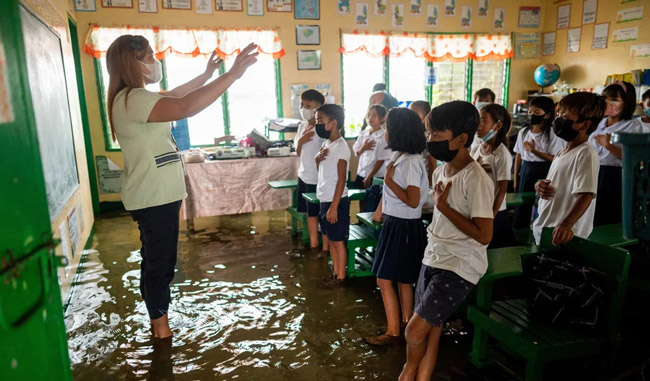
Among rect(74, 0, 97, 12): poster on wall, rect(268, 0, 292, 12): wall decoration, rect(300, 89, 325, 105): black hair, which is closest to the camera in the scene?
rect(300, 89, 325, 105): black hair

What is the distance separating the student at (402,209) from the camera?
7.13 feet

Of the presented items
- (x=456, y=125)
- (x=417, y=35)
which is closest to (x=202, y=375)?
(x=456, y=125)

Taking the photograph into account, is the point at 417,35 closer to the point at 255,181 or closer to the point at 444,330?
the point at 255,181

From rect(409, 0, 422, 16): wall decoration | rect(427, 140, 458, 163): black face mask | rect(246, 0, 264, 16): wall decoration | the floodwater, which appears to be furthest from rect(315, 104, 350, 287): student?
rect(409, 0, 422, 16): wall decoration

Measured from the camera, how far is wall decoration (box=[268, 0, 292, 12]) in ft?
19.0

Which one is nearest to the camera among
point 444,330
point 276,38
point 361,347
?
point 361,347

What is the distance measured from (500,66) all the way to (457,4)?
128 centimetres

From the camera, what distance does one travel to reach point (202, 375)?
213 centimetres

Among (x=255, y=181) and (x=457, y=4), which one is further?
(x=457, y=4)

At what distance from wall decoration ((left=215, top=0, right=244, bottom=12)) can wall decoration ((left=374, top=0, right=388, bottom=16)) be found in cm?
195

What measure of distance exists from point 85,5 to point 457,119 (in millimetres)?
5375

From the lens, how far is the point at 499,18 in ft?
22.0

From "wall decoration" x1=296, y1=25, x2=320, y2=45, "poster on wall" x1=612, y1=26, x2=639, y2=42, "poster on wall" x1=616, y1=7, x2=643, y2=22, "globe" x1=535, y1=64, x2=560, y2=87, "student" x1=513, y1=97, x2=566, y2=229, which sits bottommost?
"student" x1=513, y1=97, x2=566, y2=229

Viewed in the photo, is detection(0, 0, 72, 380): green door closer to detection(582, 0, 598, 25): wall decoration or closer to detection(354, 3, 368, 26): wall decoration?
detection(354, 3, 368, 26): wall decoration
